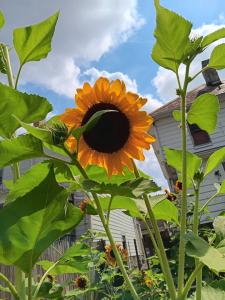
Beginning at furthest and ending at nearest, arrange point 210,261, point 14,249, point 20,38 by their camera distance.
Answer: point 20,38, point 14,249, point 210,261

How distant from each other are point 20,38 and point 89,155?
1.23 feet

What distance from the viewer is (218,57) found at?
82 centimetres

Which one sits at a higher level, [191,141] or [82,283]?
[191,141]

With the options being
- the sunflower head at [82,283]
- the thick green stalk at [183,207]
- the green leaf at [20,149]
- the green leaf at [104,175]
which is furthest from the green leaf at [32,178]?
the sunflower head at [82,283]

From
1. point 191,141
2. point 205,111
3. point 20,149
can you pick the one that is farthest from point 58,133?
point 191,141

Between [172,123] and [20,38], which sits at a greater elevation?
[172,123]

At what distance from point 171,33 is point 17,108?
0.36 m

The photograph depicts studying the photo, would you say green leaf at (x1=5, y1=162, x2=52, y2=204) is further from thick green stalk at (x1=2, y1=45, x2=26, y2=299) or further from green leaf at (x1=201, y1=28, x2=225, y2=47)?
green leaf at (x1=201, y1=28, x2=225, y2=47)

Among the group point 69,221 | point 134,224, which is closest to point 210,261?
point 69,221

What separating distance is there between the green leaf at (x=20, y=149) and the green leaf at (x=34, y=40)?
1.20 feet

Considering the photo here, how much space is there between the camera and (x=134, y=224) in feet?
70.6

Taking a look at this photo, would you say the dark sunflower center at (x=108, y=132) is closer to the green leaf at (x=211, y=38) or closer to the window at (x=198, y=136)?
the green leaf at (x=211, y=38)

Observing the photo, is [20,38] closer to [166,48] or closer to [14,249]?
[166,48]

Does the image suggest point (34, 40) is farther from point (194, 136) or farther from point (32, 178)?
point (194, 136)
